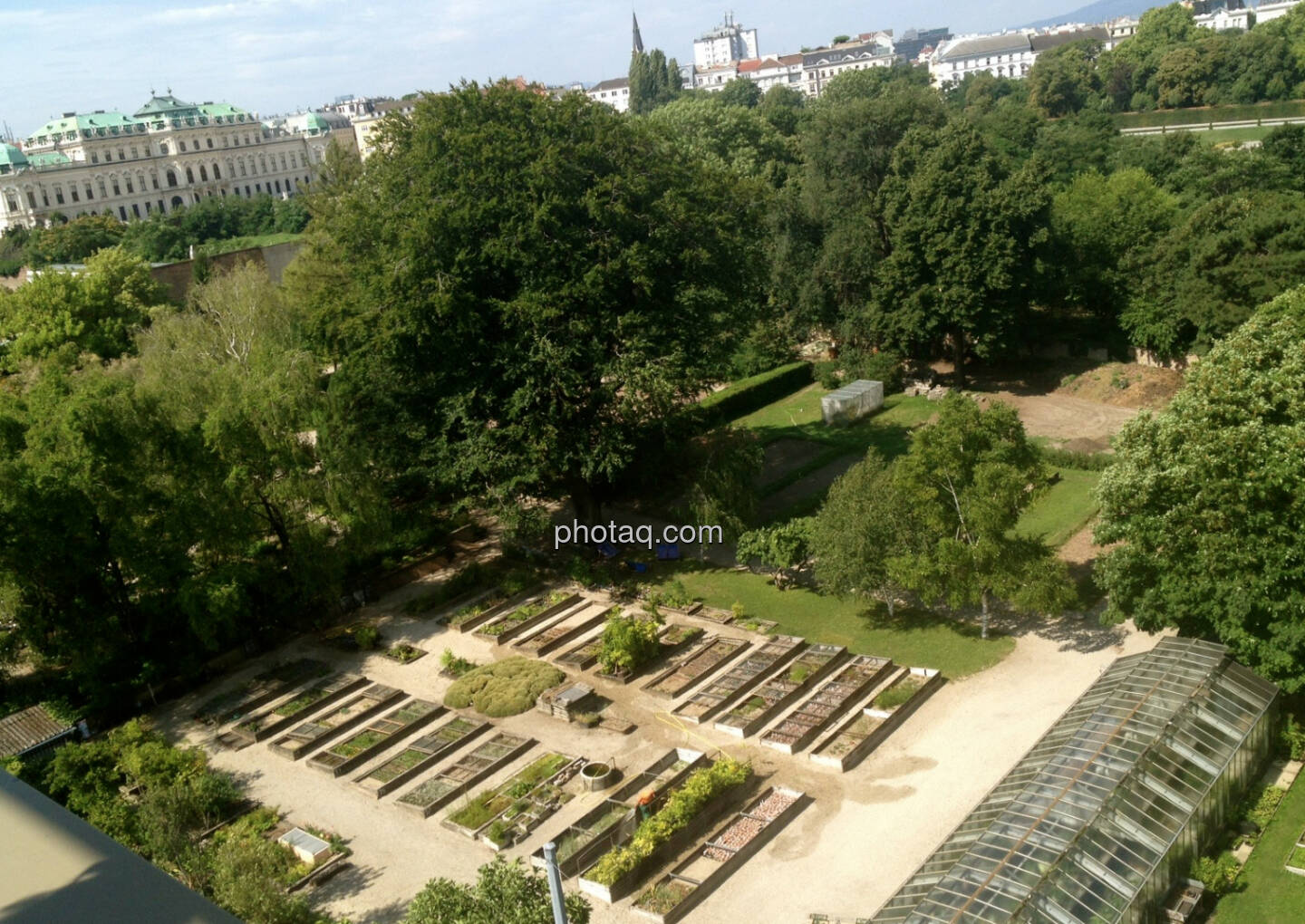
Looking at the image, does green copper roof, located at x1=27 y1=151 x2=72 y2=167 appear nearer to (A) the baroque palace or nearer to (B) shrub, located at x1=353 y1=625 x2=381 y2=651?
(A) the baroque palace

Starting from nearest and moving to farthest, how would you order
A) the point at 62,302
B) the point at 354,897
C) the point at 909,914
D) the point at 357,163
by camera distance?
the point at 909,914 < the point at 354,897 < the point at 357,163 < the point at 62,302

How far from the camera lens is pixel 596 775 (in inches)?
871

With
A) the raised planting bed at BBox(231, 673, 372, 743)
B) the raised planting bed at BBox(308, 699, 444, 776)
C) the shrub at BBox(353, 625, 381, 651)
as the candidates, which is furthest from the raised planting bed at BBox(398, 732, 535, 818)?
the shrub at BBox(353, 625, 381, 651)

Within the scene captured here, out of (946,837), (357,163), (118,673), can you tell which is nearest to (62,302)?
(357,163)

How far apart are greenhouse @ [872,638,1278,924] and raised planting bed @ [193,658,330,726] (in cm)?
1792

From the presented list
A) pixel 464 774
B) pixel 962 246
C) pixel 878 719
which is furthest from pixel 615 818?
pixel 962 246

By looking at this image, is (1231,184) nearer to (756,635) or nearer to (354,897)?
(756,635)

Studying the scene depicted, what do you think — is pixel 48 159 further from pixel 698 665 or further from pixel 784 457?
pixel 698 665

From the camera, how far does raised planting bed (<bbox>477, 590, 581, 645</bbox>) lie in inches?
1163

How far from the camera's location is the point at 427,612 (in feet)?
103

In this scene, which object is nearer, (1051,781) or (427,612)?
(1051,781)

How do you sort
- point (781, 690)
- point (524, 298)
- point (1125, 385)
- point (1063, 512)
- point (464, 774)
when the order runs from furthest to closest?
point (1125, 385) → point (1063, 512) → point (524, 298) → point (781, 690) → point (464, 774)

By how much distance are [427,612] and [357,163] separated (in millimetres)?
22107

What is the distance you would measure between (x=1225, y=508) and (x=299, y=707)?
22.7 m
